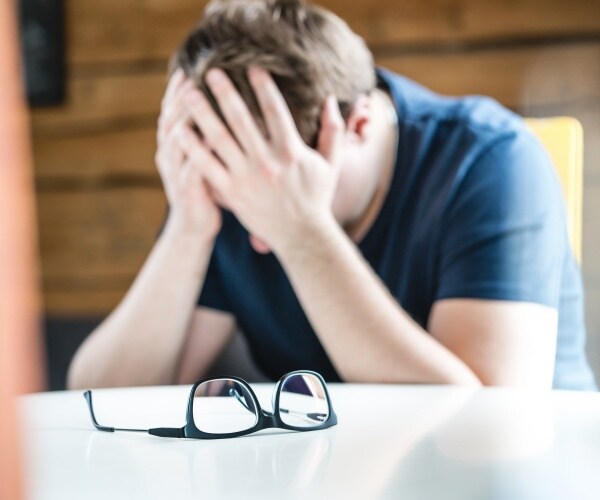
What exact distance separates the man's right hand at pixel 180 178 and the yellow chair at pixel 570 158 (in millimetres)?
386

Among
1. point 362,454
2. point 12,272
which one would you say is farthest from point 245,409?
point 12,272

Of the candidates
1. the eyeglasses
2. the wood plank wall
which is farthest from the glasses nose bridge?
the wood plank wall

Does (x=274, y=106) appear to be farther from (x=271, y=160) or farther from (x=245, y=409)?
(x=245, y=409)

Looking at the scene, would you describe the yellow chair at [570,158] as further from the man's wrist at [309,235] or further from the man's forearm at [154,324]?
the man's forearm at [154,324]

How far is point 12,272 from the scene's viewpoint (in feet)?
0.60

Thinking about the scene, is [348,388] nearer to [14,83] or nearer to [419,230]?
[419,230]

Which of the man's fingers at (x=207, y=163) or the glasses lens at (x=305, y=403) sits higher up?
the man's fingers at (x=207, y=163)

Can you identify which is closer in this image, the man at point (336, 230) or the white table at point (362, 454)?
the white table at point (362, 454)

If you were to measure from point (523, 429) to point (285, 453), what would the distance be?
0.17 metres

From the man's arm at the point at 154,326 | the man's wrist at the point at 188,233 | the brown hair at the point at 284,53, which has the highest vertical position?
the brown hair at the point at 284,53

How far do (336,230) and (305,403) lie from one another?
0.26 metres

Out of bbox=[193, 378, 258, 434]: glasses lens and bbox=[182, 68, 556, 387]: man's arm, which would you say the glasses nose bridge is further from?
bbox=[182, 68, 556, 387]: man's arm

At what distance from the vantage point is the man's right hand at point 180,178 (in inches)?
36.7

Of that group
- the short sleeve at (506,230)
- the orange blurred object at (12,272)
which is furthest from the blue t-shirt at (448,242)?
the orange blurred object at (12,272)
